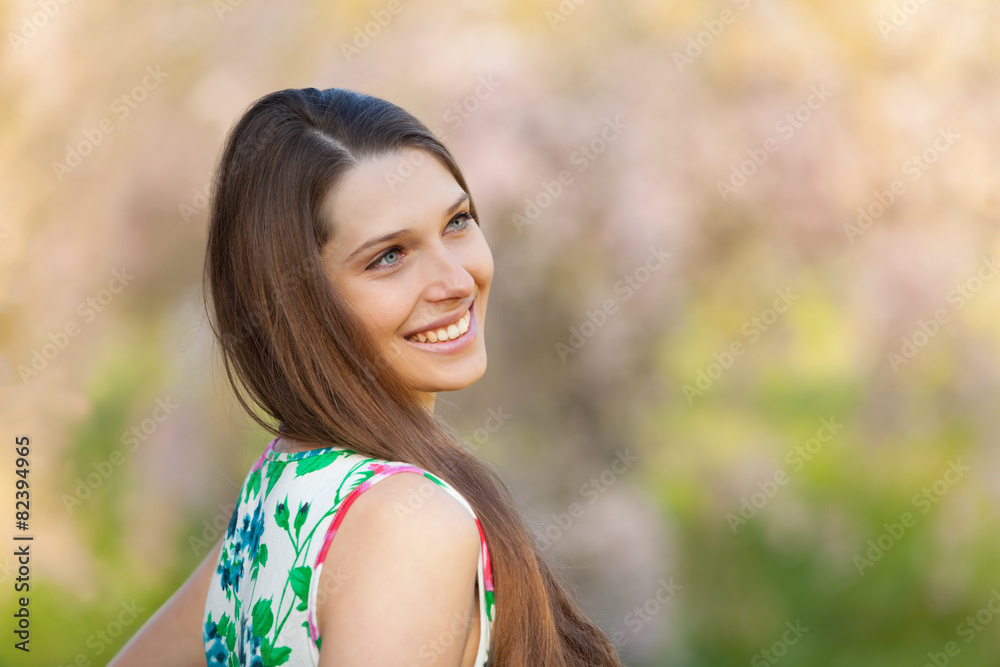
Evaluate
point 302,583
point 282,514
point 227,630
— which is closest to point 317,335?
point 282,514

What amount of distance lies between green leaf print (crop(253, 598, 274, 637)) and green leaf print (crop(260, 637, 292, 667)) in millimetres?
15

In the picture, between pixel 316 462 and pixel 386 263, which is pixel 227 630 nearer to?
pixel 316 462

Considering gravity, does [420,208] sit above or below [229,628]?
above

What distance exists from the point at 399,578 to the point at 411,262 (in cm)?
53

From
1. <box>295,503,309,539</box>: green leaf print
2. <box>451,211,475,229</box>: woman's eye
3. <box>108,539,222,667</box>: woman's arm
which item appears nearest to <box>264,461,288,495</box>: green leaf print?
<box>295,503,309,539</box>: green leaf print

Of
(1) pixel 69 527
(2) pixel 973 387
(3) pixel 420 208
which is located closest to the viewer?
(3) pixel 420 208

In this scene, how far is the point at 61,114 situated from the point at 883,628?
381cm

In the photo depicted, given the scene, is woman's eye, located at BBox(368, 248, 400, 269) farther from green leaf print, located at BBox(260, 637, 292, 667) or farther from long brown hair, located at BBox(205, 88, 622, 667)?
green leaf print, located at BBox(260, 637, 292, 667)

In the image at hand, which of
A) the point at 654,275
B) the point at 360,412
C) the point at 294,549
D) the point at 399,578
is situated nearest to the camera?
the point at 399,578

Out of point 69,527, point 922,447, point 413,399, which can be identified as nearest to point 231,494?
point 69,527

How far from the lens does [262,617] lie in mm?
1178

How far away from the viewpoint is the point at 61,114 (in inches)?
136

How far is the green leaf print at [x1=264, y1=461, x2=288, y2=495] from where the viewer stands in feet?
4.20

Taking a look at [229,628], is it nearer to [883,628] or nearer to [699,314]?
[699,314]
